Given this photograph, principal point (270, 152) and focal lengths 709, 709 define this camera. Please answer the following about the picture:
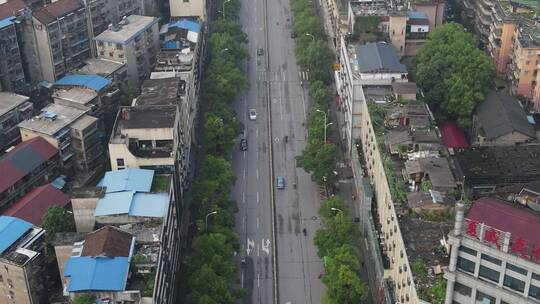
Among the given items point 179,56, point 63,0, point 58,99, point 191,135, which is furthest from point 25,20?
point 191,135

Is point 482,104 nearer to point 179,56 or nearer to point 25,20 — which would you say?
point 179,56

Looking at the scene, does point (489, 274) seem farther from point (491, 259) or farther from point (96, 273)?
point (96, 273)

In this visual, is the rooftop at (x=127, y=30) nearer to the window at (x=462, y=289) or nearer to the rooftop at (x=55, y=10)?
the rooftop at (x=55, y=10)

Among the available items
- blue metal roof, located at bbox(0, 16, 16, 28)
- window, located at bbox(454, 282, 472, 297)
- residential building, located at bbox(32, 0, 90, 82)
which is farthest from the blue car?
blue metal roof, located at bbox(0, 16, 16, 28)

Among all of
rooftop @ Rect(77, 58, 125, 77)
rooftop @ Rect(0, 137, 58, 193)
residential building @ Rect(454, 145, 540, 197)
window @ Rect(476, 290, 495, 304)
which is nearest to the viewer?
window @ Rect(476, 290, 495, 304)

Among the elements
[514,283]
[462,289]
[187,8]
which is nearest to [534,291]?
[514,283]

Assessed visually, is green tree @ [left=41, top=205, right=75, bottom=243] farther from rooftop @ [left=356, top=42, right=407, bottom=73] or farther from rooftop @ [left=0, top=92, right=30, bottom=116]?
rooftop @ [left=356, top=42, right=407, bottom=73]

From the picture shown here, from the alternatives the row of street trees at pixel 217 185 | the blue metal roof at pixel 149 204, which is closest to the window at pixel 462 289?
the row of street trees at pixel 217 185

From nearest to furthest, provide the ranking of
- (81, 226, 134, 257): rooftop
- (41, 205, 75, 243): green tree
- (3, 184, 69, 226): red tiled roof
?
(81, 226, 134, 257): rooftop, (41, 205, 75, 243): green tree, (3, 184, 69, 226): red tiled roof
